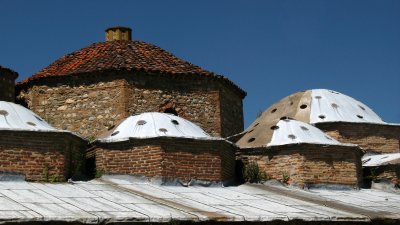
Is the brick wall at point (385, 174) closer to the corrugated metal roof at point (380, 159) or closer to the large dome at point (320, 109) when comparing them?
the corrugated metal roof at point (380, 159)

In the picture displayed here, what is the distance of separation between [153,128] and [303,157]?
3910 mm

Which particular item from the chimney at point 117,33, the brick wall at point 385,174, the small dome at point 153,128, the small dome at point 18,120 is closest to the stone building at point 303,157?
the brick wall at point 385,174

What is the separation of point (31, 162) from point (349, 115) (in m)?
10.4

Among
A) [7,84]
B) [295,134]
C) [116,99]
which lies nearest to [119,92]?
[116,99]

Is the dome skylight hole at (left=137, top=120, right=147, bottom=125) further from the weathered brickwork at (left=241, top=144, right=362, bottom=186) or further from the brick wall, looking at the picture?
the brick wall

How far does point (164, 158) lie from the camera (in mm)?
16156

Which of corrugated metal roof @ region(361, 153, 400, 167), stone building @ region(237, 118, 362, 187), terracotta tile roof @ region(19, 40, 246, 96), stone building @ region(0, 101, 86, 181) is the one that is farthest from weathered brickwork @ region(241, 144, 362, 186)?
stone building @ region(0, 101, 86, 181)

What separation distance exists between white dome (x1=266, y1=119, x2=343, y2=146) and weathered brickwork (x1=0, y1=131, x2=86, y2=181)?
539cm

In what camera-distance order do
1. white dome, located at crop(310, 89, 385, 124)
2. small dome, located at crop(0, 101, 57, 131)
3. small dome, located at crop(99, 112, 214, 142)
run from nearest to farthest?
small dome, located at crop(0, 101, 57, 131) < small dome, located at crop(99, 112, 214, 142) < white dome, located at crop(310, 89, 385, 124)

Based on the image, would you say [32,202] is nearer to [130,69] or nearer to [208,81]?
[130,69]

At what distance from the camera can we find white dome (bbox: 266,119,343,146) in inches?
711

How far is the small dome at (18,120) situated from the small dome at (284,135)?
18.2 feet

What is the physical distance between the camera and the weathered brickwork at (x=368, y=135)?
69.5ft

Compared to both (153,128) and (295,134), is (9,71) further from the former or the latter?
(295,134)
